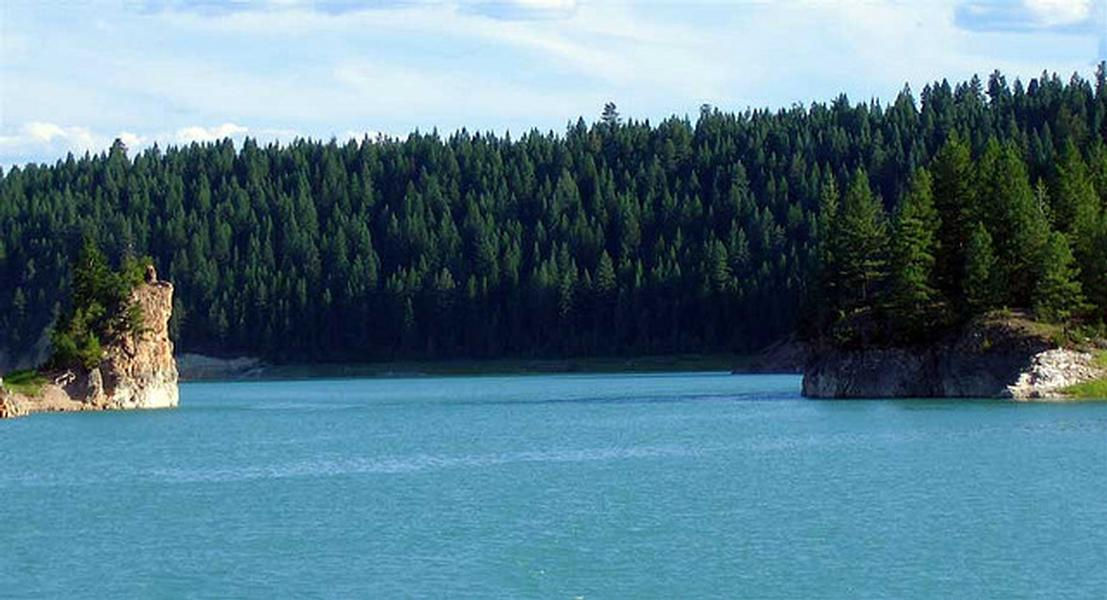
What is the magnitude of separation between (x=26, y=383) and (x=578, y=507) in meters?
64.9

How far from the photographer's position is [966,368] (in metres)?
99.6

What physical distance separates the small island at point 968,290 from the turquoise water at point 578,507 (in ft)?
20.4

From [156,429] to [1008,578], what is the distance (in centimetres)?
6301

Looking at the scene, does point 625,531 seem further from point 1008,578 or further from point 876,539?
point 1008,578

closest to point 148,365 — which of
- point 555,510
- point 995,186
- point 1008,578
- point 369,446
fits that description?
point 369,446

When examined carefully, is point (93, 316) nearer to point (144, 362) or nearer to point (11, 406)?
point (144, 362)

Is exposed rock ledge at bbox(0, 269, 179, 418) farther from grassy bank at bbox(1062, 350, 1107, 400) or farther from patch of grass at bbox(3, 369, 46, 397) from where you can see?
grassy bank at bbox(1062, 350, 1107, 400)

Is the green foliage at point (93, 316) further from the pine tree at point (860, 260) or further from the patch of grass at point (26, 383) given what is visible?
the pine tree at point (860, 260)

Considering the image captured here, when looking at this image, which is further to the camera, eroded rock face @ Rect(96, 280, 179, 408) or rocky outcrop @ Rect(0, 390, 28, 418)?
eroded rock face @ Rect(96, 280, 179, 408)

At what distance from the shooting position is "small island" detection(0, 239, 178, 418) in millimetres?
108750

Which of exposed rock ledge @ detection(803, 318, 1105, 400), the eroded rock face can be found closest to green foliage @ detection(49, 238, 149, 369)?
the eroded rock face

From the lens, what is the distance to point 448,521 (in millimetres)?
50656

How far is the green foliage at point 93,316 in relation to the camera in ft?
356

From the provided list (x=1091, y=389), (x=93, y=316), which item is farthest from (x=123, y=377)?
(x=1091, y=389)
